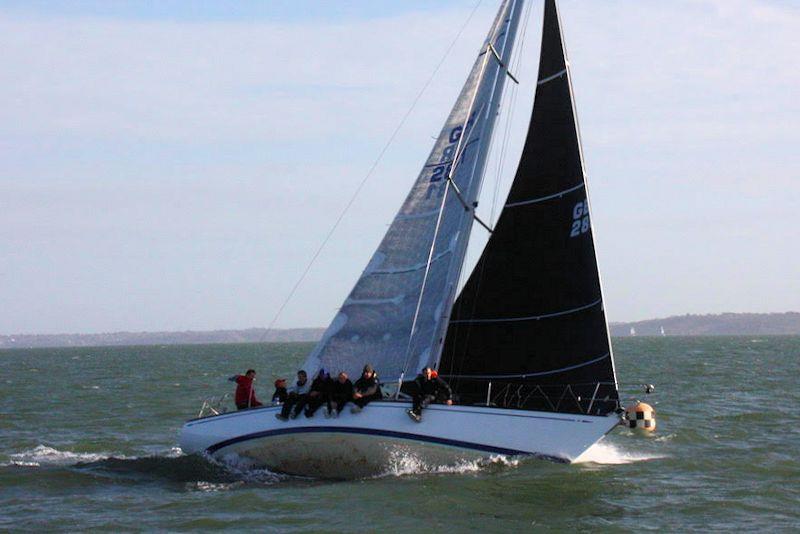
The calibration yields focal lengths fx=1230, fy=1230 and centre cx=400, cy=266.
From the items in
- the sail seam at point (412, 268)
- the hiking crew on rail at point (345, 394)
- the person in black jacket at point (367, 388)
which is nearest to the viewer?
the hiking crew on rail at point (345, 394)

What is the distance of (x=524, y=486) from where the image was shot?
17844mm

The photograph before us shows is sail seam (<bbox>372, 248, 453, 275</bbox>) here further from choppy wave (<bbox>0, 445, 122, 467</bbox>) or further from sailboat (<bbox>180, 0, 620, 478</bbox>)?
choppy wave (<bbox>0, 445, 122, 467</bbox>)

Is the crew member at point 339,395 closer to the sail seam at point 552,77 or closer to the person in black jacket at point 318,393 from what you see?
the person in black jacket at point 318,393

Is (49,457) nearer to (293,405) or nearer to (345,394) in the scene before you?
(293,405)

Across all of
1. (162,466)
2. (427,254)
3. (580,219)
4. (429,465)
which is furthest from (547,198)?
(162,466)

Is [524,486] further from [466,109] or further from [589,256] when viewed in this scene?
[466,109]

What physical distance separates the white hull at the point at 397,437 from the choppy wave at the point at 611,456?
12.3ft

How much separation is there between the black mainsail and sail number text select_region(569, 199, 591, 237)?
0.05 ft

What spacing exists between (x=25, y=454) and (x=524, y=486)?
10602 millimetres

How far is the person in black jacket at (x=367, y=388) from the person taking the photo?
59.0ft

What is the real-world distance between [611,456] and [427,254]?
539 centimetres

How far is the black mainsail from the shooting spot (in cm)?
1850

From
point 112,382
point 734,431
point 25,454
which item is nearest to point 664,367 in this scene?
point 112,382

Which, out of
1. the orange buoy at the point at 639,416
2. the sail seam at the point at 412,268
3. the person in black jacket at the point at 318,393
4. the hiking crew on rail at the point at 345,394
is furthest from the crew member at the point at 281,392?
the orange buoy at the point at 639,416
